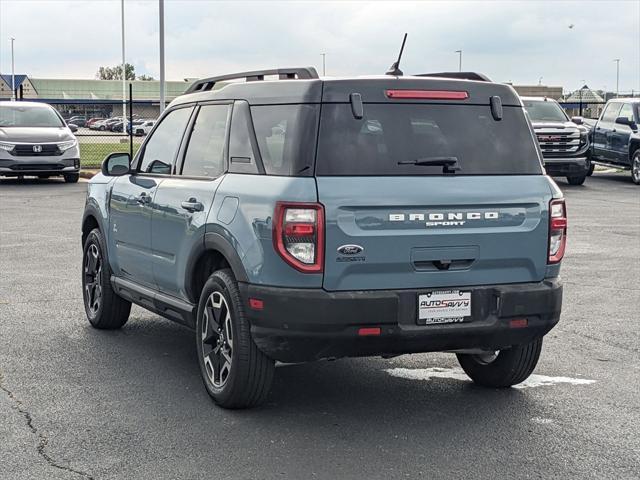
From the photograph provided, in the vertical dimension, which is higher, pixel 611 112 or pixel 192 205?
pixel 611 112

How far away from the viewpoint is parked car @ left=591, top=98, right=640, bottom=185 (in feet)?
83.3

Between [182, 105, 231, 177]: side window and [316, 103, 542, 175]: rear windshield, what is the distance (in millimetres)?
963

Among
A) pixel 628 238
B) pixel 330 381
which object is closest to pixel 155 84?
pixel 628 238

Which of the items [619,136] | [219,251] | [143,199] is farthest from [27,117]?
[219,251]

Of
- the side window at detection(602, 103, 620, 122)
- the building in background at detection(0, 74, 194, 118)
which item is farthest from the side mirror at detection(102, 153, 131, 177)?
the building in background at detection(0, 74, 194, 118)

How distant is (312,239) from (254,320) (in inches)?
22.5

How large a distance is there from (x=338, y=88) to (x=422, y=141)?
0.56 m

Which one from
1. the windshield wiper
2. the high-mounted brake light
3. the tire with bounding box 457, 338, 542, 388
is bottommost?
the tire with bounding box 457, 338, 542, 388

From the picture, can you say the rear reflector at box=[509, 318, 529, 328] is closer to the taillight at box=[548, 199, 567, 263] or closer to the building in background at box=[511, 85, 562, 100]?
the taillight at box=[548, 199, 567, 263]

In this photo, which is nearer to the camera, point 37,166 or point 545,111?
point 37,166

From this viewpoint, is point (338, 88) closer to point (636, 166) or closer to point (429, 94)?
point (429, 94)

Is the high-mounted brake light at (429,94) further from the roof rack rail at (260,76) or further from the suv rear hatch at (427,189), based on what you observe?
the roof rack rail at (260,76)

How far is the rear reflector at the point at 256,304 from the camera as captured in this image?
5547 millimetres

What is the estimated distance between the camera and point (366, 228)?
547 centimetres
